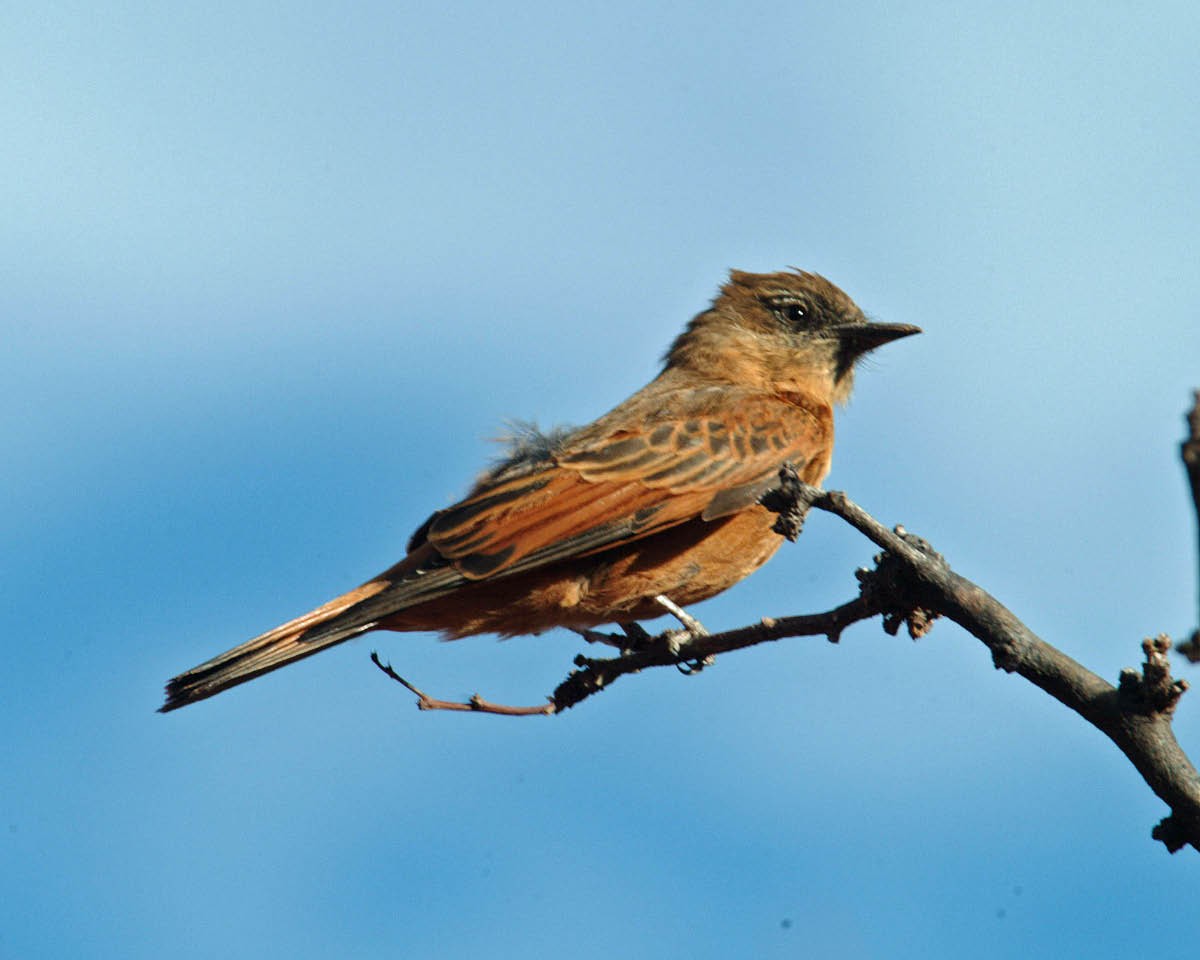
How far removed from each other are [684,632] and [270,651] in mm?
2099

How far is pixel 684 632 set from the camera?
6973 millimetres

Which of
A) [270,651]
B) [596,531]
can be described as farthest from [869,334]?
[270,651]

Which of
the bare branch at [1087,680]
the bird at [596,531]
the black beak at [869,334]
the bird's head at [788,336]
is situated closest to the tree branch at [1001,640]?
the bare branch at [1087,680]

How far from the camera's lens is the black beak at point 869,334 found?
9.51 meters

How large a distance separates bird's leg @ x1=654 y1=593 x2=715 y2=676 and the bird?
10 centimetres

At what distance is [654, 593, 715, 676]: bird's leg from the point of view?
6812 mm

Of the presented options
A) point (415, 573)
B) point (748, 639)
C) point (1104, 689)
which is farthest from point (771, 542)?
point (1104, 689)

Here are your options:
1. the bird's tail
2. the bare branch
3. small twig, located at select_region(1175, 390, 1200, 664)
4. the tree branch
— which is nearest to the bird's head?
the bird's tail

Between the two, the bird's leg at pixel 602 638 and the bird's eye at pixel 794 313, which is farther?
the bird's eye at pixel 794 313

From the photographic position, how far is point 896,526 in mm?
4516

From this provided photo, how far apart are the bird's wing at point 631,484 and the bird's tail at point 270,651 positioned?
0.64m

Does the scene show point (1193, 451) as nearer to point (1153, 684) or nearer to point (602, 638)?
point (1153, 684)

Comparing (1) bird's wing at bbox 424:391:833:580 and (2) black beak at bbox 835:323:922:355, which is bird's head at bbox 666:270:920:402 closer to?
(2) black beak at bbox 835:323:922:355

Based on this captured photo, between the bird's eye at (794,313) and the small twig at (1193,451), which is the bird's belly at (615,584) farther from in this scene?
the small twig at (1193,451)
